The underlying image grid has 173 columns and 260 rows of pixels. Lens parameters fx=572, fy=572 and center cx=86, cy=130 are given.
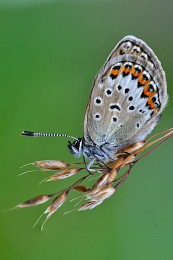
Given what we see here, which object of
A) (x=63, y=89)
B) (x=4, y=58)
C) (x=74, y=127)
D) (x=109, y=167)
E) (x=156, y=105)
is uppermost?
(x=4, y=58)

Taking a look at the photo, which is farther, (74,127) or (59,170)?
(74,127)

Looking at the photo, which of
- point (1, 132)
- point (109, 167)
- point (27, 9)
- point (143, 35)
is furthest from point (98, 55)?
point (109, 167)

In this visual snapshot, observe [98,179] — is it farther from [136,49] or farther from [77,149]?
[136,49]

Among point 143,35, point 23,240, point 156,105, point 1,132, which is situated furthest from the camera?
point 143,35

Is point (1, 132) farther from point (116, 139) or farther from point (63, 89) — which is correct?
point (116, 139)

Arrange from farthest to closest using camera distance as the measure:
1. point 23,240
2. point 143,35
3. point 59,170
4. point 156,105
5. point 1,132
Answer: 1. point 143,35
2. point 1,132
3. point 23,240
4. point 156,105
5. point 59,170

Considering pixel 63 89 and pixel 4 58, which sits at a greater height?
pixel 4 58
